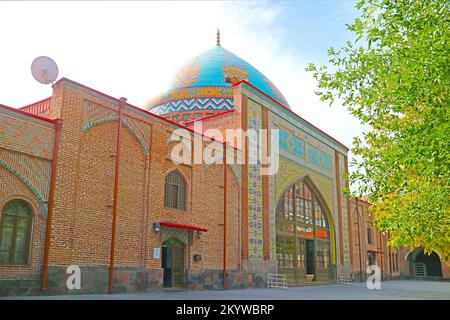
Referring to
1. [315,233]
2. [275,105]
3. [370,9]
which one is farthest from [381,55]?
[315,233]

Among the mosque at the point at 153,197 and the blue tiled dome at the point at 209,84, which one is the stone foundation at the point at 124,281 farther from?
the blue tiled dome at the point at 209,84

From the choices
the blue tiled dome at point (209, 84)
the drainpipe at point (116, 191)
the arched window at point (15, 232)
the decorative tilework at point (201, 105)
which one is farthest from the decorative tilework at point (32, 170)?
the blue tiled dome at point (209, 84)

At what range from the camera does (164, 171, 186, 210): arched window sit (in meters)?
15.5

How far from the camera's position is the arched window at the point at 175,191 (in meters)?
15.5

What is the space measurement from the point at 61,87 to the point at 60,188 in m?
2.84

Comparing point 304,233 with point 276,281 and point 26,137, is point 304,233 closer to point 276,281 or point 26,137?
point 276,281

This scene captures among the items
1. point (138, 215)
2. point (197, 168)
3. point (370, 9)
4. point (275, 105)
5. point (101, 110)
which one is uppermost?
point (275, 105)

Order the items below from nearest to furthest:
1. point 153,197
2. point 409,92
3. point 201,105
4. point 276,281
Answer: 1. point 409,92
2. point 153,197
3. point 276,281
4. point 201,105

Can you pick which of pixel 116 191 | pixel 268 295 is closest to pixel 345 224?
pixel 268 295

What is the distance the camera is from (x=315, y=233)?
24266 millimetres

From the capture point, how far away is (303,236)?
22.9m

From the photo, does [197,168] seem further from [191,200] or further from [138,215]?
[138,215]

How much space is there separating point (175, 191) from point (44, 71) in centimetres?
588

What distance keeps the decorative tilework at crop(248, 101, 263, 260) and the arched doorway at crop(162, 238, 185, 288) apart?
3721 millimetres
